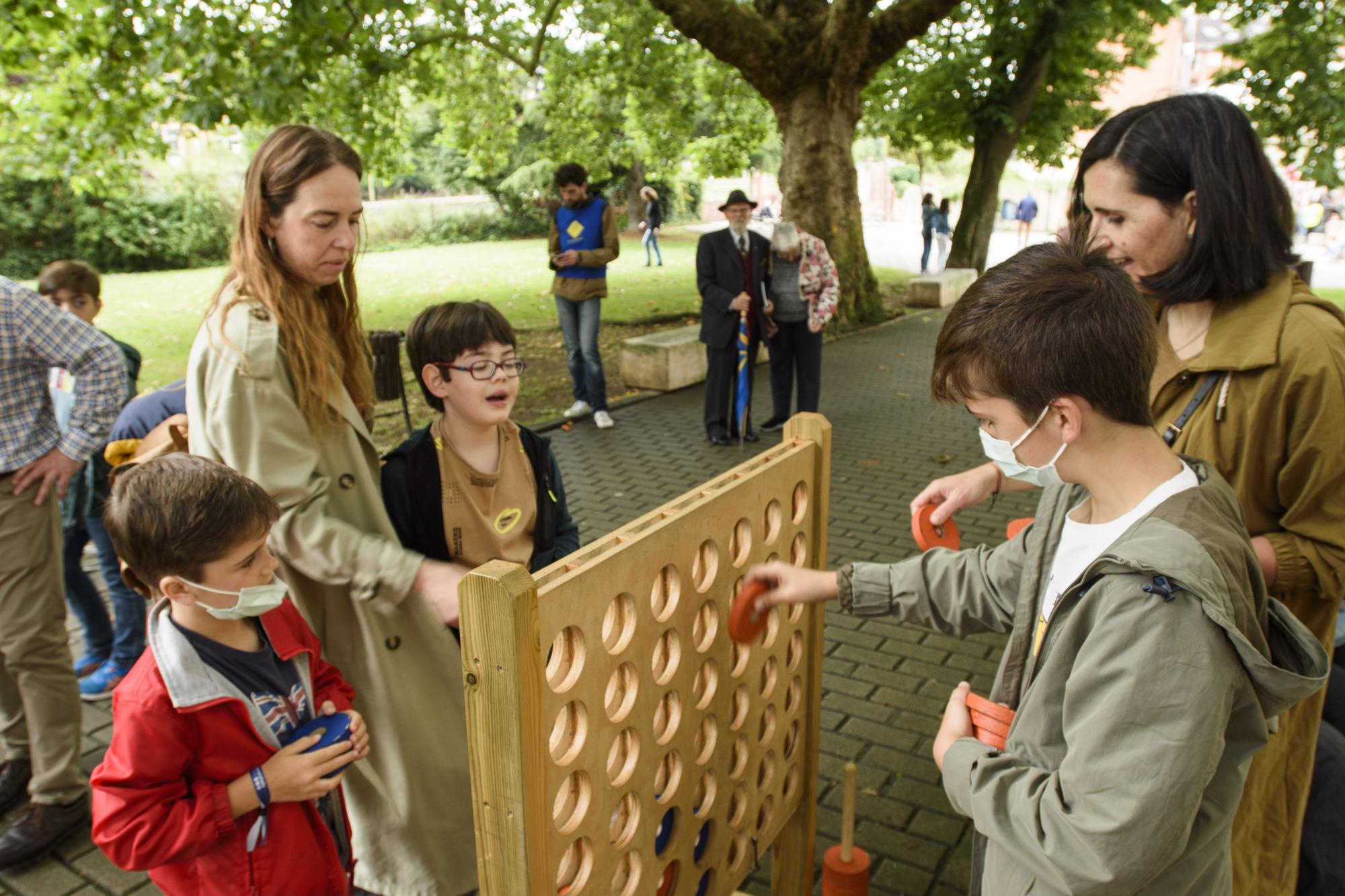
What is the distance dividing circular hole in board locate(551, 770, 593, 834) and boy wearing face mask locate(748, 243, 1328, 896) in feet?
1.94

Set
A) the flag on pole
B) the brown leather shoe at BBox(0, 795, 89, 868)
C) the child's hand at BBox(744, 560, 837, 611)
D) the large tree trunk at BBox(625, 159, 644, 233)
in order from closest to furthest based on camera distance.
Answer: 1. the child's hand at BBox(744, 560, 837, 611)
2. the brown leather shoe at BBox(0, 795, 89, 868)
3. the flag on pole
4. the large tree trunk at BBox(625, 159, 644, 233)

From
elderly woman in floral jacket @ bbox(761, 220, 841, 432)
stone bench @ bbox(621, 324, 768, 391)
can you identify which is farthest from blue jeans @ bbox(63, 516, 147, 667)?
stone bench @ bbox(621, 324, 768, 391)

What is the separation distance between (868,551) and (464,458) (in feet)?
12.2

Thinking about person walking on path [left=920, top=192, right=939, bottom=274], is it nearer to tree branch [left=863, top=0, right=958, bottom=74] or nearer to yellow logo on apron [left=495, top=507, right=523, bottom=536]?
tree branch [left=863, top=0, right=958, bottom=74]

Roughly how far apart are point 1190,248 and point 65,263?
439 cm

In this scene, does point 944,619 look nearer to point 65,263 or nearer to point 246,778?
point 246,778

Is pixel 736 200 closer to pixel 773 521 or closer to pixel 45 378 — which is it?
pixel 45 378

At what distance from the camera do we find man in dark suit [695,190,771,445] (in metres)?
7.93

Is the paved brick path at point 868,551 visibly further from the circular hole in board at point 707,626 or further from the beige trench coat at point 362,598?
the circular hole in board at point 707,626

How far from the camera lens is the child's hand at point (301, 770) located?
2080 mm

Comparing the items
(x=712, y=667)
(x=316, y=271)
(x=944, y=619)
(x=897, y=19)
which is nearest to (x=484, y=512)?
(x=316, y=271)

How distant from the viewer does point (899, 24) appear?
12172mm

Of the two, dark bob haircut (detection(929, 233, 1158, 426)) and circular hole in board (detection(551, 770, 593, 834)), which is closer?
dark bob haircut (detection(929, 233, 1158, 426))

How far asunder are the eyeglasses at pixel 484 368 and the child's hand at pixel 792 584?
0.88 meters
